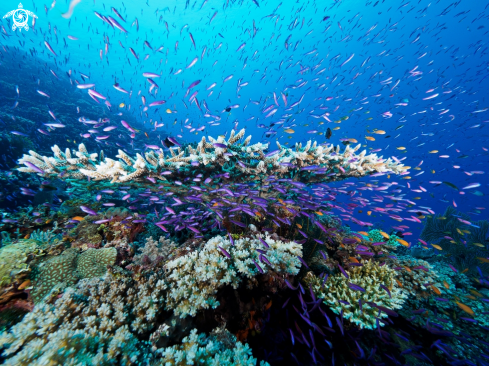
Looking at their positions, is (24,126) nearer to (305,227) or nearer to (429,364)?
(305,227)

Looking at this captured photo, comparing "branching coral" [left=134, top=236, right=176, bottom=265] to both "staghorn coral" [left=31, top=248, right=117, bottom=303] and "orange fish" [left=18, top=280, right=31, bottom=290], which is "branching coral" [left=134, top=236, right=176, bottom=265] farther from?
"orange fish" [left=18, top=280, right=31, bottom=290]

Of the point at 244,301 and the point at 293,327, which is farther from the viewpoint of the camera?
the point at 293,327

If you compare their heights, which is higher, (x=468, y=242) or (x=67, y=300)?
(x=67, y=300)

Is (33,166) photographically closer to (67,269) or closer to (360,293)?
(67,269)

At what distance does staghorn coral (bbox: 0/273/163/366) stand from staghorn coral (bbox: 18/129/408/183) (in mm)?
2026

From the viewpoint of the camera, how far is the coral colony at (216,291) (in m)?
2.26

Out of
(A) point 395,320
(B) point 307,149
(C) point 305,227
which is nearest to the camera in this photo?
(A) point 395,320

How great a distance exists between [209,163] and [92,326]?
3127 mm

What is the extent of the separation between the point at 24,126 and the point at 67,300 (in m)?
18.7

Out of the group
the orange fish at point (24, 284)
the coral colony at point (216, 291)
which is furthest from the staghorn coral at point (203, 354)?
the orange fish at point (24, 284)

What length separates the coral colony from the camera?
2.26 m

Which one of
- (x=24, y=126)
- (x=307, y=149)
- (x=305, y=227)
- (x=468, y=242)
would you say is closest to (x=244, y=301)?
(x=305, y=227)

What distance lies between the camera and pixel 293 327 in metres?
3.28

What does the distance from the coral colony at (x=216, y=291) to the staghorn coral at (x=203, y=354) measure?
1 cm
